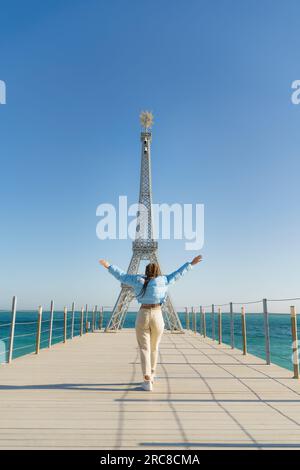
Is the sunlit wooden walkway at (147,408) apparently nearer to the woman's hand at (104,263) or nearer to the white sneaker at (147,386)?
the white sneaker at (147,386)

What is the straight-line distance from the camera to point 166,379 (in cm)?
453

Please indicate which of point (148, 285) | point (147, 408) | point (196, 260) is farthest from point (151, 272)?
point (147, 408)

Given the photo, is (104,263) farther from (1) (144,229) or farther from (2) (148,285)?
(1) (144,229)

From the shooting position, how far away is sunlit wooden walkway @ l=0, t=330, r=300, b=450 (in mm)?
2285

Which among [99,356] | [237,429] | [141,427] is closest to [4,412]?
[141,427]

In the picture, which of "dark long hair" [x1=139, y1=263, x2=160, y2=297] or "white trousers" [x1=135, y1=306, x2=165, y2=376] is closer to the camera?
"white trousers" [x1=135, y1=306, x2=165, y2=376]

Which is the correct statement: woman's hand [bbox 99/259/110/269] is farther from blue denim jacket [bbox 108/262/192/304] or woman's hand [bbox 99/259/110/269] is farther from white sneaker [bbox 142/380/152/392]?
white sneaker [bbox 142/380/152/392]

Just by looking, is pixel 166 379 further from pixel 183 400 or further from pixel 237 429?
pixel 237 429

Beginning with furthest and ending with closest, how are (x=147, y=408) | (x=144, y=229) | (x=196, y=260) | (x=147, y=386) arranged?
(x=144, y=229) < (x=196, y=260) < (x=147, y=386) < (x=147, y=408)

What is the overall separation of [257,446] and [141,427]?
80 centimetres

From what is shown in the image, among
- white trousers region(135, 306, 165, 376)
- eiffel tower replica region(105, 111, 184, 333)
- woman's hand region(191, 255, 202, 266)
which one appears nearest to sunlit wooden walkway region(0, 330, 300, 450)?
white trousers region(135, 306, 165, 376)

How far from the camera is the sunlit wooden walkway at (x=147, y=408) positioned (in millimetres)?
2285

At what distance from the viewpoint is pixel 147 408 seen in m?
3.09

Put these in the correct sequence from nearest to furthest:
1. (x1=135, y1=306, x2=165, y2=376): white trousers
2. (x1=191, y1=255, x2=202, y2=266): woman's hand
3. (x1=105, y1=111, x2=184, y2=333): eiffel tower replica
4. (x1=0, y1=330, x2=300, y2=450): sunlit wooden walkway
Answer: (x1=0, y1=330, x2=300, y2=450): sunlit wooden walkway → (x1=135, y1=306, x2=165, y2=376): white trousers → (x1=191, y1=255, x2=202, y2=266): woman's hand → (x1=105, y1=111, x2=184, y2=333): eiffel tower replica
